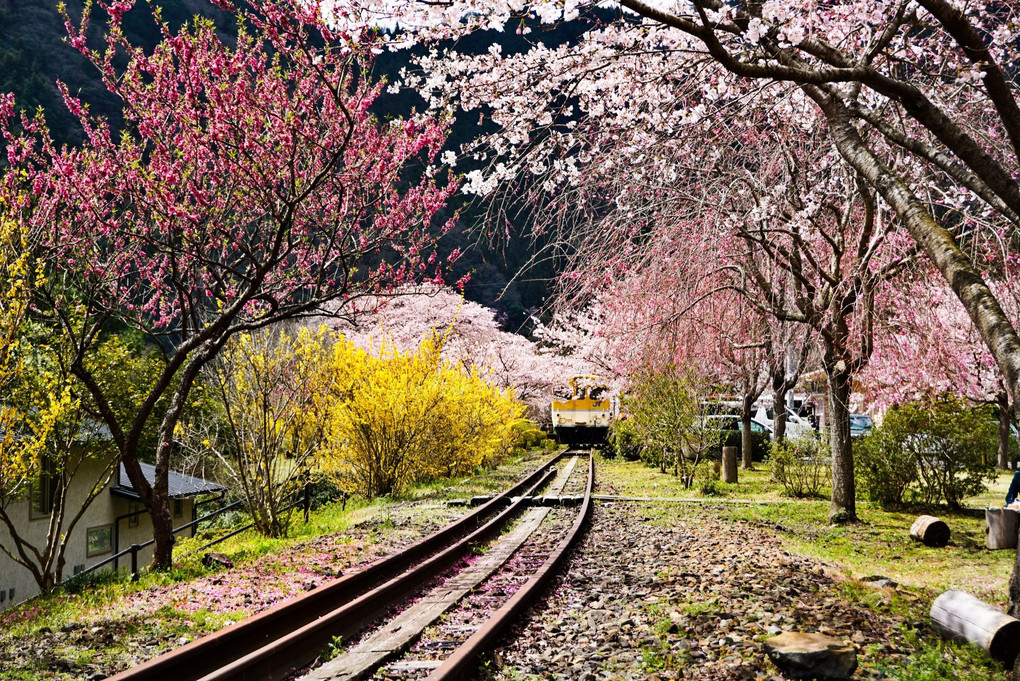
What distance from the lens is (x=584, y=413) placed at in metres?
30.3

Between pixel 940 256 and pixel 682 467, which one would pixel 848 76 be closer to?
pixel 940 256

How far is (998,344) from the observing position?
5102mm

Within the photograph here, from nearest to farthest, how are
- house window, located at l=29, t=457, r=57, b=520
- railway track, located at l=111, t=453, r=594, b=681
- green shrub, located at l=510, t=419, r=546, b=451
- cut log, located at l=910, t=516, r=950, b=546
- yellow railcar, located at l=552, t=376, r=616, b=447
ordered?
1. railway track, located at l=111, t=453, r=594, b=681
2. cut log, located at l=910, t=516, r=950, b=546
3. house window, located at l=29, t=457, r=57, b=520
4. yellow railcar, located at l=552, t=376, r=616, b=447
5. green shrub, located at l=510, t=419, r=546, b=451

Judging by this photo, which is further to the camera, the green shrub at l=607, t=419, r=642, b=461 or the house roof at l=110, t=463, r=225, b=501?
the green shrub at l=607, t=419, r=642, b=461

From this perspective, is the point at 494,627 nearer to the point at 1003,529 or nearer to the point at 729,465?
the point at 1003,529

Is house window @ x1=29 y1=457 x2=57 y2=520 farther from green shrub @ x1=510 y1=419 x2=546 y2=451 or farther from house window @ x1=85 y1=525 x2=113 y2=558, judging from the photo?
green shrub @ x1=510 y1=419 x2=546 y2=451

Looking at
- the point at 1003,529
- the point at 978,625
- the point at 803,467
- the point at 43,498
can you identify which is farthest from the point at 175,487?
the point at 978,625

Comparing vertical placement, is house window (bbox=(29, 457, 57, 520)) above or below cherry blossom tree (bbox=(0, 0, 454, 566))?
below

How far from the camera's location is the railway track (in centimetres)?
493

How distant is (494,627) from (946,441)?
9.80 m

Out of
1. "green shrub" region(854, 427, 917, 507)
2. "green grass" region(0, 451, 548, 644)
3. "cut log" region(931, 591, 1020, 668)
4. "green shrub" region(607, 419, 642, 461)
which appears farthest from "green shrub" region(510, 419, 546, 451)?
"cut log" region(931, 591, 1020, 668)

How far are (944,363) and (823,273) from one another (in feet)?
8.34

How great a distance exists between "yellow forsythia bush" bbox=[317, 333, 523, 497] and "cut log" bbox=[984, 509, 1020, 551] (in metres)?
10.4

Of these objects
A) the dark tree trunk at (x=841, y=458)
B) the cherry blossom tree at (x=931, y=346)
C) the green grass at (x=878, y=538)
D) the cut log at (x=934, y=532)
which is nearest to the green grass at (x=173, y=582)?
the green grass at (x=878, y=538)
